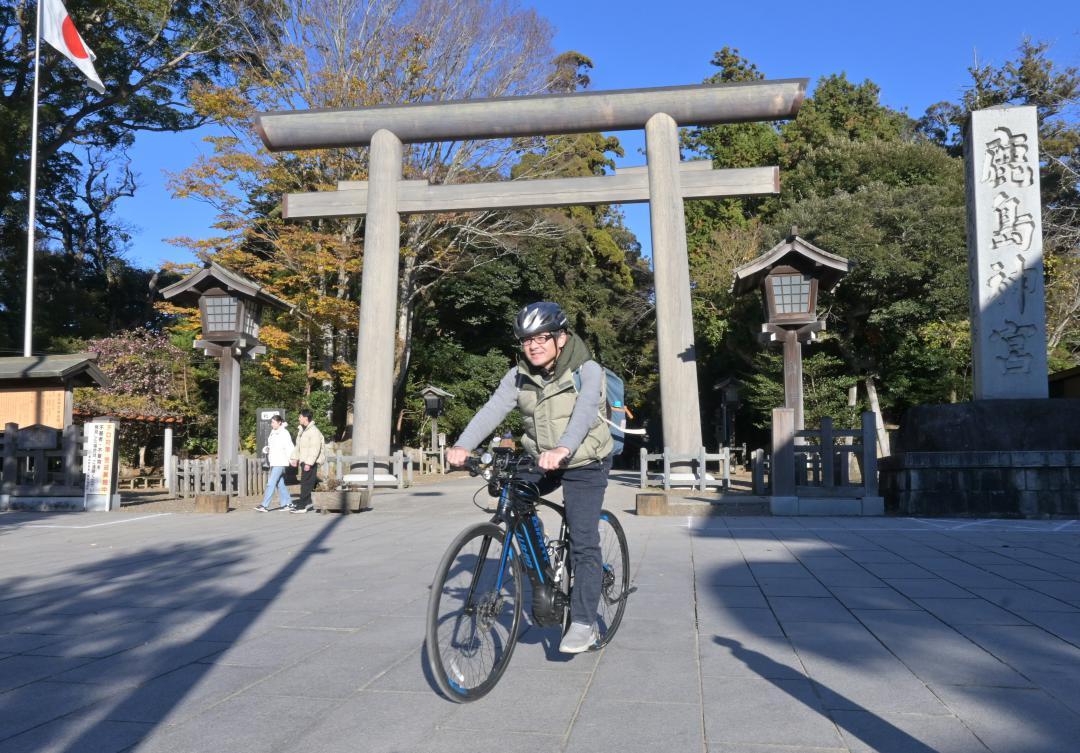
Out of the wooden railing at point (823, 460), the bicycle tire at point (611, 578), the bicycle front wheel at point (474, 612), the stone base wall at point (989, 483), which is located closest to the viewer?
the bicycle front wheel at point (474, 612)

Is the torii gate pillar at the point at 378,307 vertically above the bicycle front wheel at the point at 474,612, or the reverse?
the torii gate pillar at the point at 378,307

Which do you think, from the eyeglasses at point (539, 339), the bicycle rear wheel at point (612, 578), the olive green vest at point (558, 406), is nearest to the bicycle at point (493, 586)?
the olive green vest at point (558, 406)

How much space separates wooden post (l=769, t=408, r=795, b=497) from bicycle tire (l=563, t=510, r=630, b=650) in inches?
265

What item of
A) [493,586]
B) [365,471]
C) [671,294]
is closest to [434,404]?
[365,471]

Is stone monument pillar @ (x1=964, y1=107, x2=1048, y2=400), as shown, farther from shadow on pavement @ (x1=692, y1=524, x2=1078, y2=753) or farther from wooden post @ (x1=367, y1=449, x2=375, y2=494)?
wooden post @ (x1=367, y1=449, x2=375, y2=494)

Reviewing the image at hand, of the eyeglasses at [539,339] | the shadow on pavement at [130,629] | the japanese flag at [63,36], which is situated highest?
the japanese flag at [63,36]

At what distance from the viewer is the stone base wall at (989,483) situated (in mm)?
10391

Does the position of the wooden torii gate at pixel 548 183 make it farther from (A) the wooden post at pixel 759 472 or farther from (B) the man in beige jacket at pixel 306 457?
(B) the man in beige jacket at pixel 306 457

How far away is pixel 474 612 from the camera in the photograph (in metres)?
3.36

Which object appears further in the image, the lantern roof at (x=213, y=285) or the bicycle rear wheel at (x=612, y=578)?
the lantern roof at (x=213, y=285)

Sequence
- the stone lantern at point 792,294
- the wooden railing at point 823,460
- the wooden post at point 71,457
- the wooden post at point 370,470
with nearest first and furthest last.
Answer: the wooden railing at point 823,460
the stone lantern at point 792,294
the wooden post at point 71,457
the wooden post at point 370,470

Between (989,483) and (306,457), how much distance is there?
30.5 feet

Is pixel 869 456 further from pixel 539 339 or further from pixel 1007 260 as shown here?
pixel 539 339

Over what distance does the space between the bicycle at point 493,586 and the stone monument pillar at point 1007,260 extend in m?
9.97
